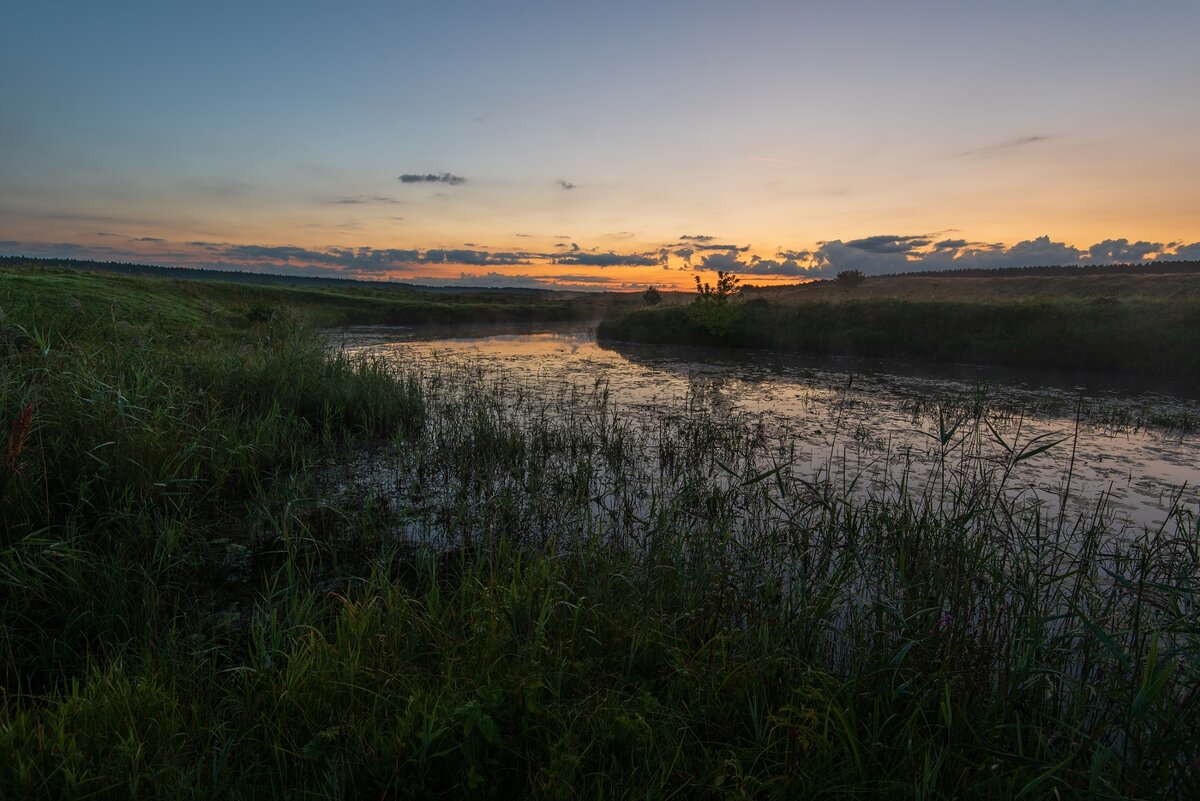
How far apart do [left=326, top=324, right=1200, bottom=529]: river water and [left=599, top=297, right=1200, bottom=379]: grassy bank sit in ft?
7.37

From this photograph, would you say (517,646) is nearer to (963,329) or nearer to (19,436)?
(19,436)

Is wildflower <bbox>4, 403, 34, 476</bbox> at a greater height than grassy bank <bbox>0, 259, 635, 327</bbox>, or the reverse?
grassy bank <bbox>0, 259, 635, 327</bbox>

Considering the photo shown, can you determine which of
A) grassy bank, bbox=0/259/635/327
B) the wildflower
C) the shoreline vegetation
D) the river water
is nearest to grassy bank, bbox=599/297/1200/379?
the shoreline vegetation

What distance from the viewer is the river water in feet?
24.5

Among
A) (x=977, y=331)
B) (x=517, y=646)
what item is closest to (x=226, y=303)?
(x=517, y=646)

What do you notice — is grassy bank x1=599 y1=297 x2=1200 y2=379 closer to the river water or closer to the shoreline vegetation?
the shoreline vegetation

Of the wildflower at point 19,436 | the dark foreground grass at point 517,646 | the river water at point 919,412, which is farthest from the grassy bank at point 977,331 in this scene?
the wildflower at point 19,436

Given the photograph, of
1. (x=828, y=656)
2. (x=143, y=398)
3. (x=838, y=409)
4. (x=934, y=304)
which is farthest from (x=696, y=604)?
(x=934, y=304)

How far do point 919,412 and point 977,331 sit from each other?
45.8 feet

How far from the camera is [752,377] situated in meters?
18.3

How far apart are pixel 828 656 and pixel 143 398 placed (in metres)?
7.48

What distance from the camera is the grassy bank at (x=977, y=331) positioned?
63.2 ft

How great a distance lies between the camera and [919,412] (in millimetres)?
12445

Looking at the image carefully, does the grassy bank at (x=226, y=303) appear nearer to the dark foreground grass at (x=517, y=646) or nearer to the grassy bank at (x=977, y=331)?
the dark foreground grass at (x=517, y=646)
